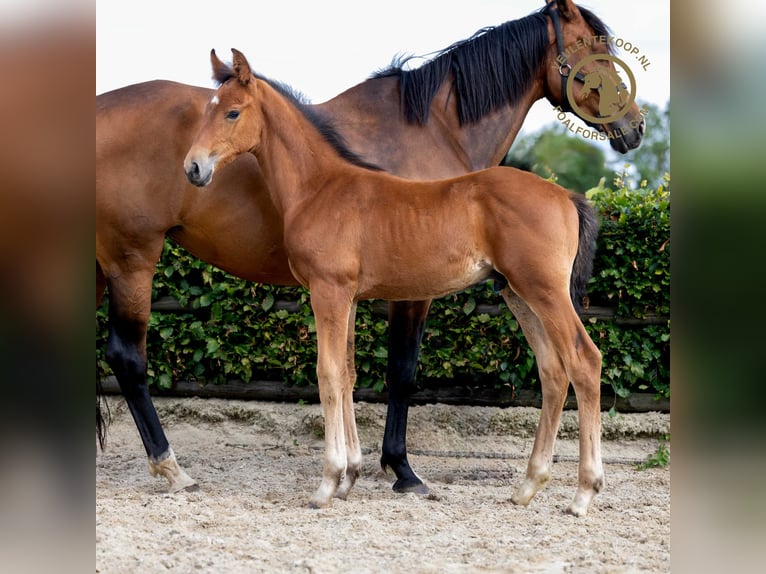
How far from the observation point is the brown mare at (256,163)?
4.41 m

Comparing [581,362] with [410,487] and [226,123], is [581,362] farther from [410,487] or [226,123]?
[226,123]

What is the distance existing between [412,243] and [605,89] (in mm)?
1704

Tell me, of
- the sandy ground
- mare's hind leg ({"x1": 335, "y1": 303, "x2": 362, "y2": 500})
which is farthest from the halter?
the sandy ground

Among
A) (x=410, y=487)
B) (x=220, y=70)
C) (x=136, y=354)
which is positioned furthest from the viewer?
(x=410, y=487)

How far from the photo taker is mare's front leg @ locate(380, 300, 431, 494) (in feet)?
15.1

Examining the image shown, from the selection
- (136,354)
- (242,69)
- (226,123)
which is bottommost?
(136,354)

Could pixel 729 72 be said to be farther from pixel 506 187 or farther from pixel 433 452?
pixel 433 452

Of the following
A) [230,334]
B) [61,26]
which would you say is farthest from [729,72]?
[230,334]

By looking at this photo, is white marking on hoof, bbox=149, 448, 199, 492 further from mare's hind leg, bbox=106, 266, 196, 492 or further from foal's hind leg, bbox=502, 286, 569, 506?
foal's hind leg, bbox=502, 286, 569, 506

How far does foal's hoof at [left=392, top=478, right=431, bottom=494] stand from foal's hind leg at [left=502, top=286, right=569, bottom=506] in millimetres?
582

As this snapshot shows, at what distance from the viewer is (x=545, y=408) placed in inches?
161

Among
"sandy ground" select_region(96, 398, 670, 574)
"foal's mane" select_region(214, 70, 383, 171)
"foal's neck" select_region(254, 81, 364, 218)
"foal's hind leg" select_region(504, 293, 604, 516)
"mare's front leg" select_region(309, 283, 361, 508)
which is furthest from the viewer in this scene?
"foal's mane" select_region(214, 70, 383, 171)

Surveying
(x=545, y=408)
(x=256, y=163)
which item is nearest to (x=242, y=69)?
(x=256, y=163)

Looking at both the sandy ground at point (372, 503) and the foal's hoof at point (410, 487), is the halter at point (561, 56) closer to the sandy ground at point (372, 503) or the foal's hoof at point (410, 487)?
the sandy ground at point (372, 503)
